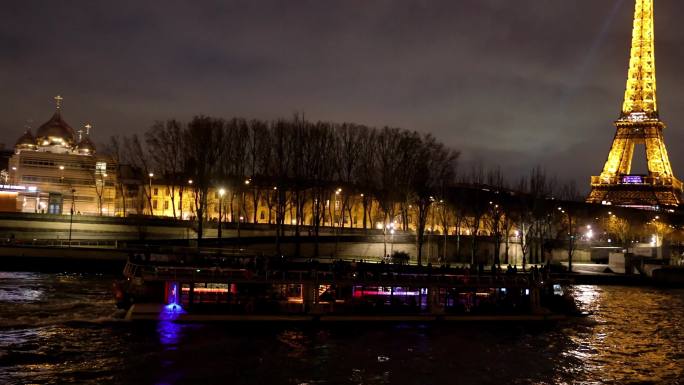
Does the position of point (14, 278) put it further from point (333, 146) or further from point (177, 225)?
point (333, 146)

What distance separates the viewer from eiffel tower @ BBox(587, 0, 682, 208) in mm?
130625

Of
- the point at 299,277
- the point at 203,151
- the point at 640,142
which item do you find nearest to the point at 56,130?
the point at 203,151

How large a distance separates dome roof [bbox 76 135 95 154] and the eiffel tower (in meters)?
88.3

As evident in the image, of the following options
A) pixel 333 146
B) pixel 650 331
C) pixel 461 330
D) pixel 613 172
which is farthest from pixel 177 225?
pixel 613 172

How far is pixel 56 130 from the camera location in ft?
342

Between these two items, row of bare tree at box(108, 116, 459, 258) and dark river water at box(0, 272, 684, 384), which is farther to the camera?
row of bare tree at box(108, 116, 459, 258)

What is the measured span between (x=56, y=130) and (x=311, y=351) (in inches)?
3400

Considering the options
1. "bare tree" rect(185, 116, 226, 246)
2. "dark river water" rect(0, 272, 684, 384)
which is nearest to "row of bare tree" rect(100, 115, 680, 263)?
"bare tree" rect(185, 116, 226, 246)

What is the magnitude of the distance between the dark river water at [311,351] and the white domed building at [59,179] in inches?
2053

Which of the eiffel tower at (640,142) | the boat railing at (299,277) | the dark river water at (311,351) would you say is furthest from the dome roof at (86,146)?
the eiffel tower at (640,142)

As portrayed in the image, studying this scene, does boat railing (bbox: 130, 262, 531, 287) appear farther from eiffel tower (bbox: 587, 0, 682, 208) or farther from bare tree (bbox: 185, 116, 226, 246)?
eiffel tower (bbox: 587, 0, 682, 208)

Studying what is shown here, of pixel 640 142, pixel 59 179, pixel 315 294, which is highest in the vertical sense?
pixel 640 142

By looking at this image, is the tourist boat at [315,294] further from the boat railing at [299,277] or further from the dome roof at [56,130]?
the dome roof at [56,130]

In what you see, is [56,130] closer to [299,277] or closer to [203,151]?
[203,151]
